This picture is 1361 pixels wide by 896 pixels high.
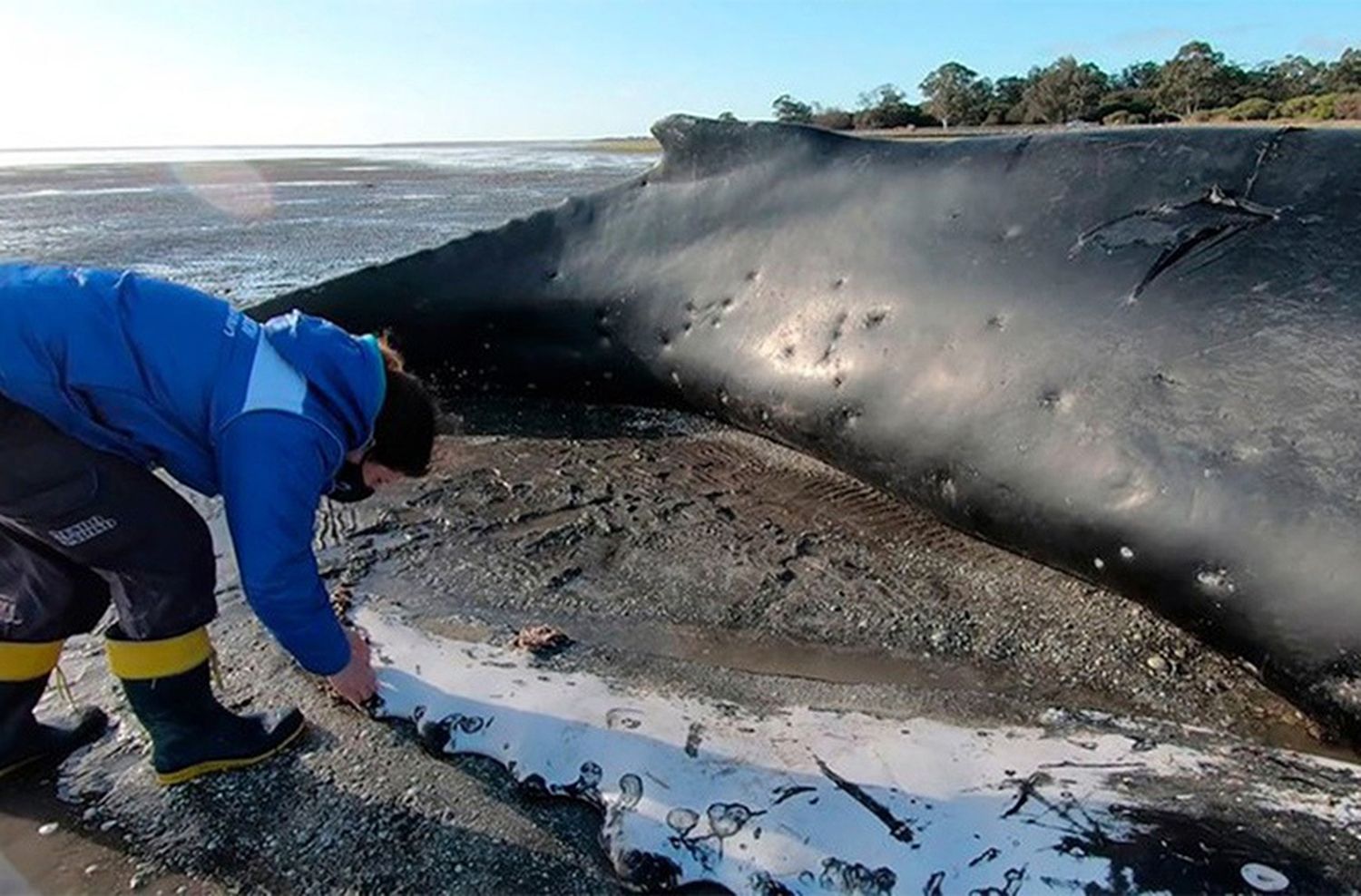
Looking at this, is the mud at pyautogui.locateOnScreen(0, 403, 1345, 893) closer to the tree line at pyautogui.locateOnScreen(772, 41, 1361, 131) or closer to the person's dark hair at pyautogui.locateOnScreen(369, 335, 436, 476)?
the person's dark hair at pyautogui.locateOnScreen(369, 335, 436, 476)

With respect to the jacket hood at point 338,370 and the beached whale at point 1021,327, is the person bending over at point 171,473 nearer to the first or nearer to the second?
the jacket hood at point 338,370

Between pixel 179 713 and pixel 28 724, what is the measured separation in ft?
1.58

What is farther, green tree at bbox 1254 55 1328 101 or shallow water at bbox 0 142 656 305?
green tree at bbox 1254 55 1328 101

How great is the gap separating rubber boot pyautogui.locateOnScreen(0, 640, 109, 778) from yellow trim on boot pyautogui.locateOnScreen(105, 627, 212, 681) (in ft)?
0.93

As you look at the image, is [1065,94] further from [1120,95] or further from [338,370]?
[338,370]

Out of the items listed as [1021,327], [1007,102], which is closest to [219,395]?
[1021,327]

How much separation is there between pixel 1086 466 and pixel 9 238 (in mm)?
16001

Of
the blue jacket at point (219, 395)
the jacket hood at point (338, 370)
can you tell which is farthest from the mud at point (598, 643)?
the jacket hood at point (338, 370)

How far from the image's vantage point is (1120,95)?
67500mm

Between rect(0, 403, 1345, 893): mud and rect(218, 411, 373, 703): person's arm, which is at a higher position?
rect(218, 411, 373, 703): person's arm

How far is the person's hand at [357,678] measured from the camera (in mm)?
2926

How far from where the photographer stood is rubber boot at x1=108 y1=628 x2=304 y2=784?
9.32ft

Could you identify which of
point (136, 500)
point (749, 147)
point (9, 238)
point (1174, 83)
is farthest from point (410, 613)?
point (1174, 83)

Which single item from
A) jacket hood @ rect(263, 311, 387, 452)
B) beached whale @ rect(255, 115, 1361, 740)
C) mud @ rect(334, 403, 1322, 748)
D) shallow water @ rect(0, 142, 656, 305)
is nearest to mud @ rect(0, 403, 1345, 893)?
mud @ rect(334, 403, 1322, 748)
